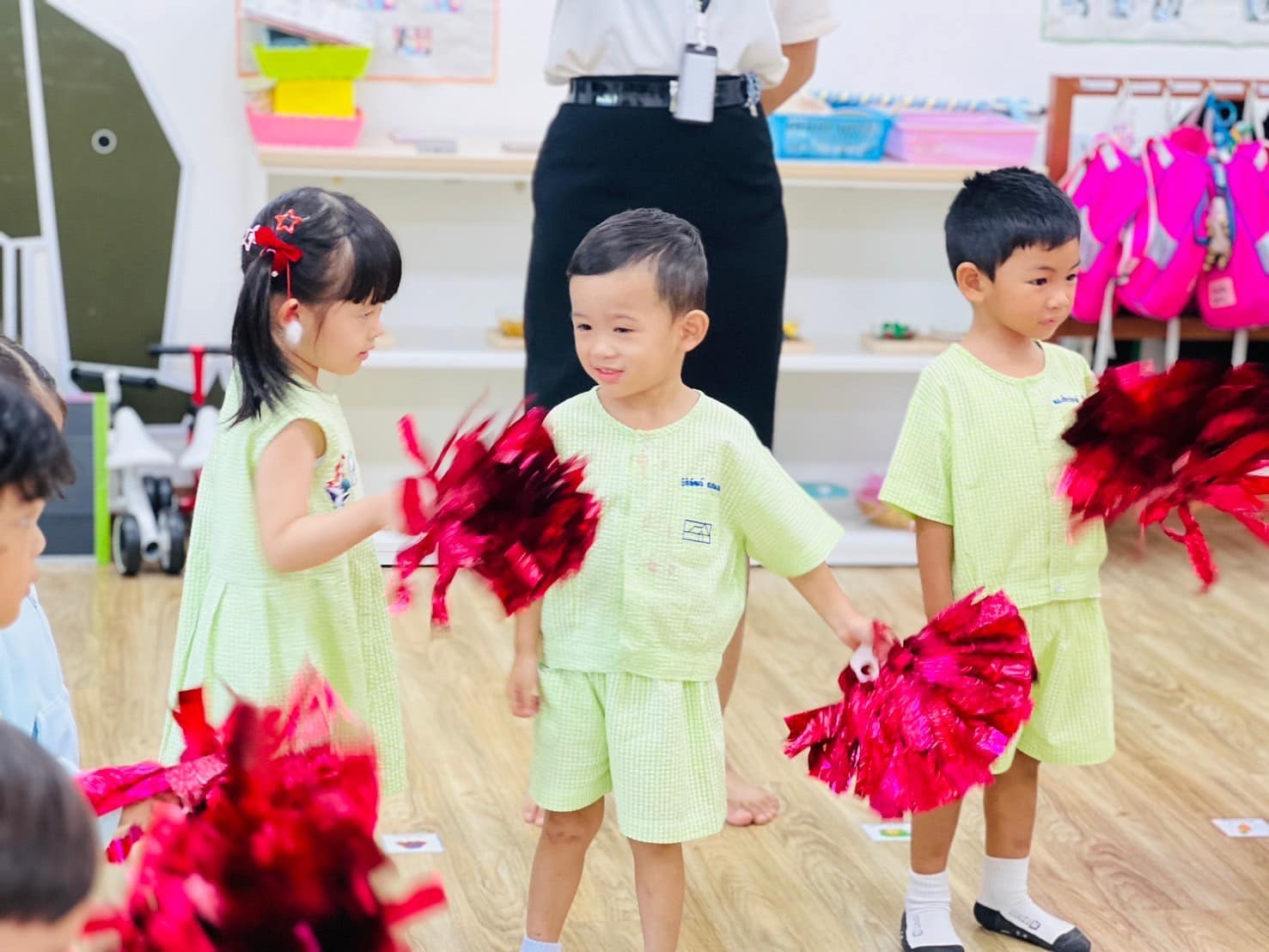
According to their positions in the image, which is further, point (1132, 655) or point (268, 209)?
point (1132, 655)

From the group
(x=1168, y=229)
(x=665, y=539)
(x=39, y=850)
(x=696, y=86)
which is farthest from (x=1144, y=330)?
(x=39, y=850)

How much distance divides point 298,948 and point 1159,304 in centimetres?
353

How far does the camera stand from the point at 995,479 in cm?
214

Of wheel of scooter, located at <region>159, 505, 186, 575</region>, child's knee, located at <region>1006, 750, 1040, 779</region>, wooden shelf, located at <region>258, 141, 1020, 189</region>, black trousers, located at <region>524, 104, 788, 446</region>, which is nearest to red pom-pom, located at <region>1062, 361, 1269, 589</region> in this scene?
child's knee, located at <region>1006, 750, 1040, 779</region>

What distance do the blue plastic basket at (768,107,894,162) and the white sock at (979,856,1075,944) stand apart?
7.83ft

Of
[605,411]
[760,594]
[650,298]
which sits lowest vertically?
[760,594]

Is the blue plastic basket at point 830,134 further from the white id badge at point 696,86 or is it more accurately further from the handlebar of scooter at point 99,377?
the white id badge at point 696,86

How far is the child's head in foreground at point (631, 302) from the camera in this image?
1882mm

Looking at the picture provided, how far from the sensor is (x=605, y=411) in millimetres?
1937

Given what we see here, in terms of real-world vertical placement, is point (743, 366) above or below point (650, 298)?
below

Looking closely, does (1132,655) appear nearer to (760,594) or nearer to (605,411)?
(760,594)

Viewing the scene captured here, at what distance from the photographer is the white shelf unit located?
4270mm

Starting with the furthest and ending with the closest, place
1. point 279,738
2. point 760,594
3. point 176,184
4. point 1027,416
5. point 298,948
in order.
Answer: point 176,184, point 760,594, point 1027,416, point 279,738, point 298,948

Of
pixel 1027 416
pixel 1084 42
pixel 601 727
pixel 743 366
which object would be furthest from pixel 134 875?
pixel 1084 42
